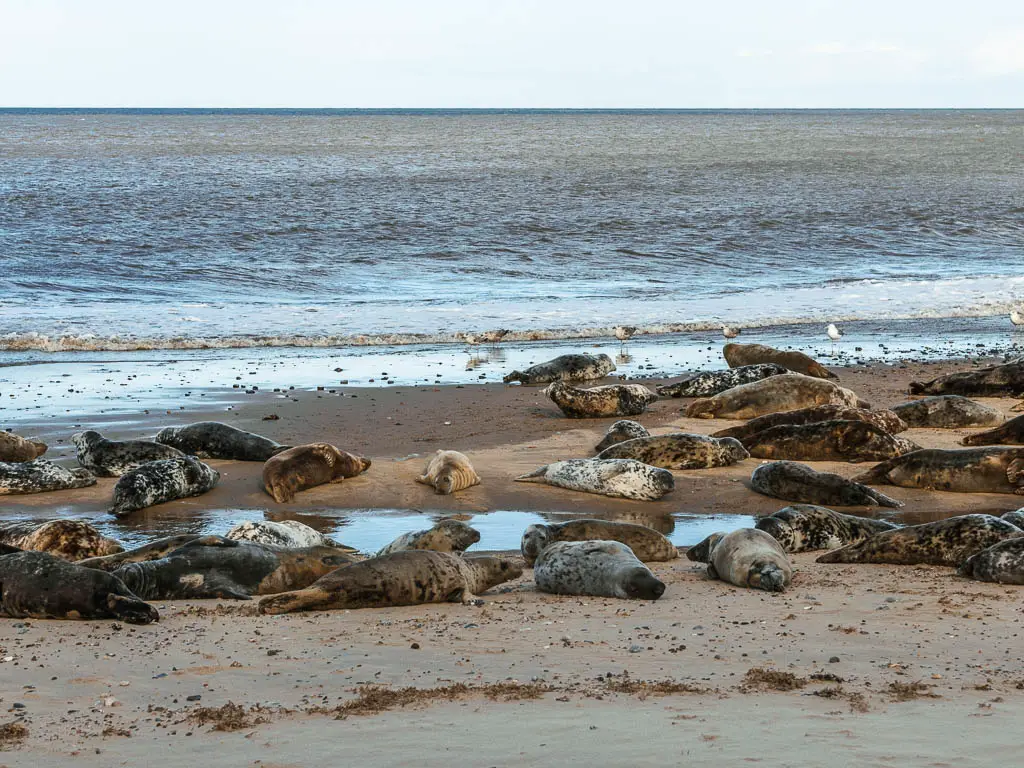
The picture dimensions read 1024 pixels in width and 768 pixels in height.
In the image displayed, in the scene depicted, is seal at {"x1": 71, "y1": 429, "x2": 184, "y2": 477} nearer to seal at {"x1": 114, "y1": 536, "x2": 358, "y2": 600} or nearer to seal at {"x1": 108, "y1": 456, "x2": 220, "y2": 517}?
seal at {"x1": 108, "y1": 456, "x2": 220, "y2": 517}

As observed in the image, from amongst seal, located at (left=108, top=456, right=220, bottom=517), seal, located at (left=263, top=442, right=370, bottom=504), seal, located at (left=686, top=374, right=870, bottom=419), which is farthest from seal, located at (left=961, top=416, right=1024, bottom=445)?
seal, located at (left=108, top=456, right=220, bottom=517)

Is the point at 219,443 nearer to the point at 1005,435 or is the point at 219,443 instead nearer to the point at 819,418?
the point at 819,418

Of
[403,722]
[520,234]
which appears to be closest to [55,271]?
[520,234]

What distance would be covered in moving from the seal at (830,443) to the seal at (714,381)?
2.22m

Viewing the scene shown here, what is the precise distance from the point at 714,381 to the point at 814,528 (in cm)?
464

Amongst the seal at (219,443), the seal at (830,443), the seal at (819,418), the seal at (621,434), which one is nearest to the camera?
the seal at (830,443)

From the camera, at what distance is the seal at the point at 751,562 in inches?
217

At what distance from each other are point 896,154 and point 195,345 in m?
55.7

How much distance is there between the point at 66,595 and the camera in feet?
16.4

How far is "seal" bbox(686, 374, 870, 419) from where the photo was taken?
33.5 feet

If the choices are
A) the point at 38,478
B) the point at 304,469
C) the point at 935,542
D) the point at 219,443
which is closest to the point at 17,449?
the point at 38,478

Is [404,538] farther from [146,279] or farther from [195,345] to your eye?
[146,279]

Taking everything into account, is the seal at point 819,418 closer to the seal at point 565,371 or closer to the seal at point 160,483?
the seal at point 565,371

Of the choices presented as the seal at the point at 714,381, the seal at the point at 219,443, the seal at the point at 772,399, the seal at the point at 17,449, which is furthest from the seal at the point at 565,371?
the seal at the point at 17,449
